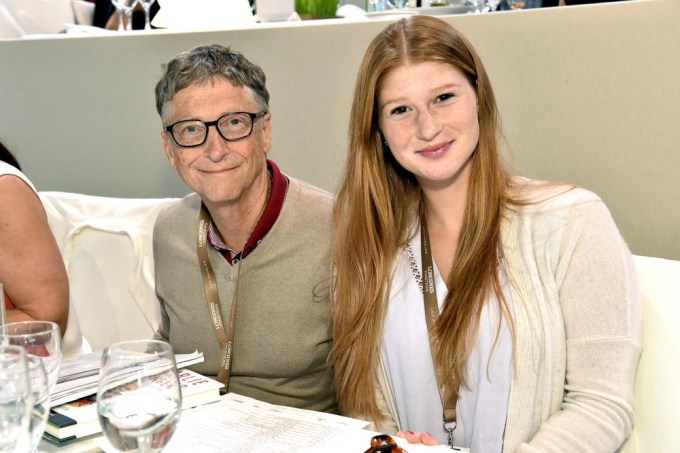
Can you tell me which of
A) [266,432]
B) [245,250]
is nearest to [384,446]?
[266,432]

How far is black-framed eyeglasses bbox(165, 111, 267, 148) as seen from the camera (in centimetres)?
188


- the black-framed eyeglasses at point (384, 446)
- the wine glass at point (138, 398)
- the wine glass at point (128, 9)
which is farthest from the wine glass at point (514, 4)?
the wine glass at point (138, 398)

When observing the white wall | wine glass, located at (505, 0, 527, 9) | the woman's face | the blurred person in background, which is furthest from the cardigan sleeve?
the blurred person in background

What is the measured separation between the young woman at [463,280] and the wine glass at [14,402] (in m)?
0.85

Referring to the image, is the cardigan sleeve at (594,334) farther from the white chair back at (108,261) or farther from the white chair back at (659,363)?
the white chair back at (108,261)

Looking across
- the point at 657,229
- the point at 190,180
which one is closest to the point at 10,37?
the point at 190,180

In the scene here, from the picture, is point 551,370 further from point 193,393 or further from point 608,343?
point 193,393

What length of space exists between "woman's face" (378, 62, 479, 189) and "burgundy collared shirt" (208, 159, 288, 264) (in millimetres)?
366

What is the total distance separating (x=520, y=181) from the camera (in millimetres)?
1793

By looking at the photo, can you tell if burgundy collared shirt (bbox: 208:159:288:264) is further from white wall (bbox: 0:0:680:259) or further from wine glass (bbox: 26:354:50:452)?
wine glass (bbox: 26:354:50:452)

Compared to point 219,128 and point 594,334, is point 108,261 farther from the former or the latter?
point 594,334

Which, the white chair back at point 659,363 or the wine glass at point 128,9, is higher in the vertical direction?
the wine glass at point 128,9

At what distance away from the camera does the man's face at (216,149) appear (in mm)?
1879

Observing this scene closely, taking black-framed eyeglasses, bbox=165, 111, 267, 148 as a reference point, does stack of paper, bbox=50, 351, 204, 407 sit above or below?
below
